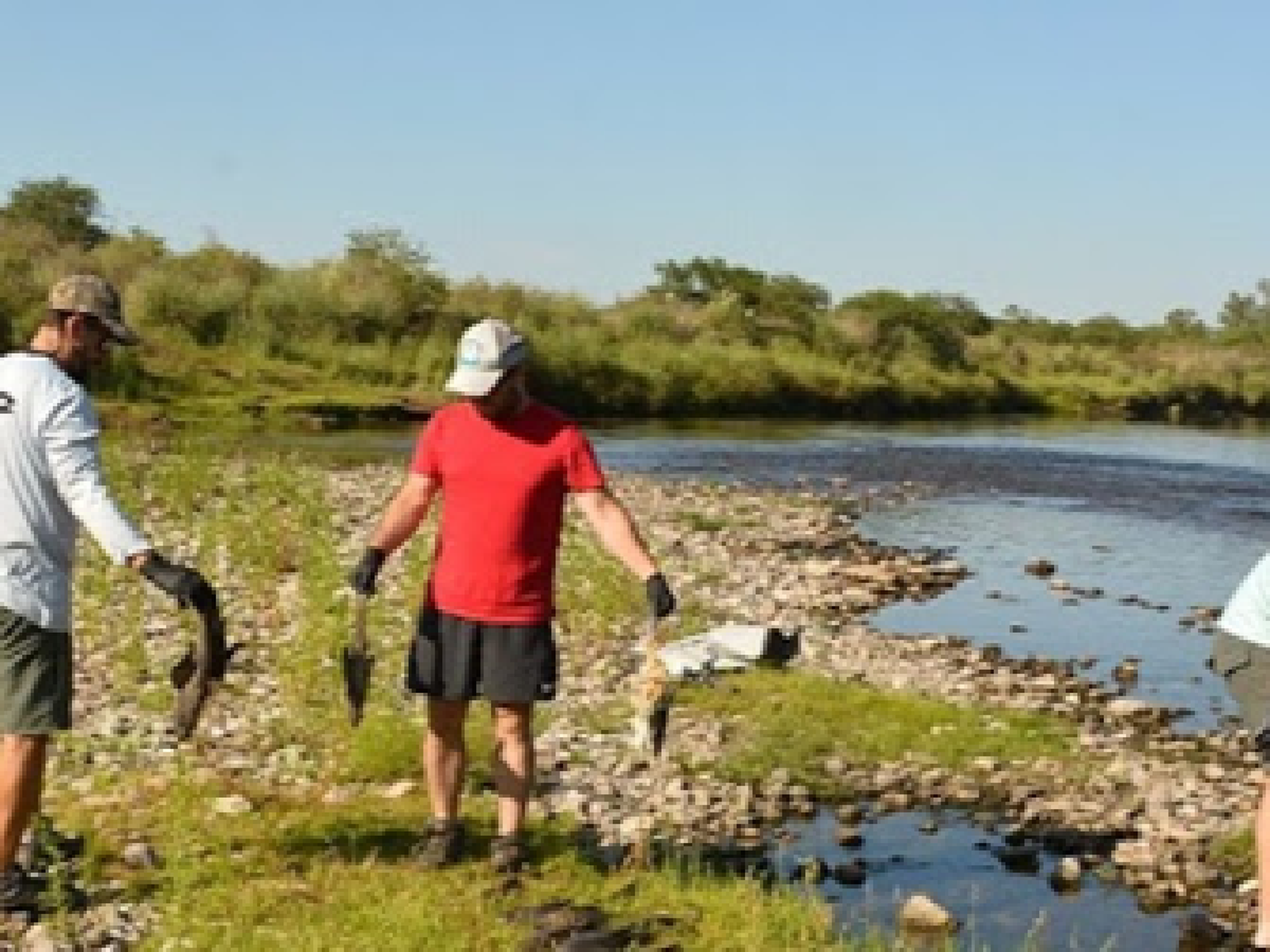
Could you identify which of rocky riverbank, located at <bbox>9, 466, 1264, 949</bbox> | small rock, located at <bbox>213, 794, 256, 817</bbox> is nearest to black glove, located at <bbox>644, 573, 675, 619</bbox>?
rocky riverbank, located at <bbox>9, 466, 1264, 949</bbox>

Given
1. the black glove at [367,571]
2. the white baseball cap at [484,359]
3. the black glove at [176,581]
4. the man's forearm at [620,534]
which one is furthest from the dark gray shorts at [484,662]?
the black glove at [176,581]

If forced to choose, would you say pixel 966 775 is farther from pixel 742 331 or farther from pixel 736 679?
pixel 742 331

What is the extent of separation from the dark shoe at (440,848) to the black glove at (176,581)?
1.89 meters

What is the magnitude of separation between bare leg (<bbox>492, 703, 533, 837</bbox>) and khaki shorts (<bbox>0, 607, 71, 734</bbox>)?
6.45ft

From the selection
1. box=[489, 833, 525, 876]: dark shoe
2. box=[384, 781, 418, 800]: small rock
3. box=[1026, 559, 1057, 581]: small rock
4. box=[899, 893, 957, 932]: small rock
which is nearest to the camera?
box=[489, 833, 525, 876]: dark shoe

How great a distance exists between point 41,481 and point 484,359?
1869 millimetres

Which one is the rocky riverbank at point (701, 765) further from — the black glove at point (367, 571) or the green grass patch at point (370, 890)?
the black glove at point (367, 571)

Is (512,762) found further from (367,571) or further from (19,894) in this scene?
(19,894)

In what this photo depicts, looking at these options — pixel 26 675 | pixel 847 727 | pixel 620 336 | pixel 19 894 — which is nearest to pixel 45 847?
pixel 19 894

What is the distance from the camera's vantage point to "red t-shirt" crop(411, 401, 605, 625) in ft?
22.8

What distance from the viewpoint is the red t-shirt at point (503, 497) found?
6949 mm

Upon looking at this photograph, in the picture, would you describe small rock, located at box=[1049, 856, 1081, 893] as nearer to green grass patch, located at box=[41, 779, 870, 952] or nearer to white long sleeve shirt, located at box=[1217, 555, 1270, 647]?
green grass patch, located at box=[41, 779, 870, 952]

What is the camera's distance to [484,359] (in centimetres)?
677

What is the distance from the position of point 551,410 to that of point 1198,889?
4.86 m
